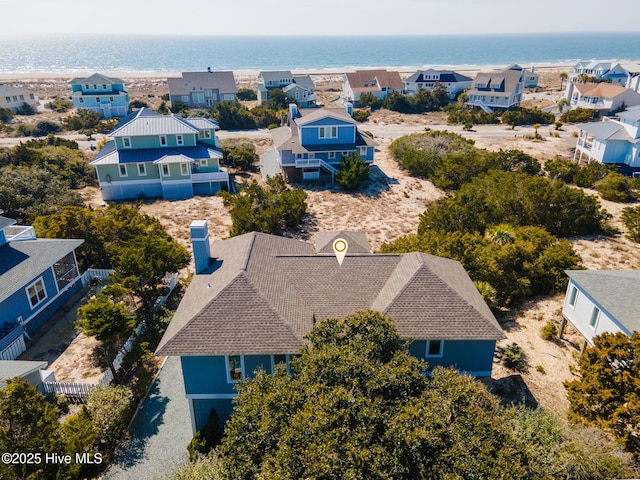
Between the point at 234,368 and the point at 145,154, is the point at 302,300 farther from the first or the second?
the point at 145,154

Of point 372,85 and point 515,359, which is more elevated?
point 372,85

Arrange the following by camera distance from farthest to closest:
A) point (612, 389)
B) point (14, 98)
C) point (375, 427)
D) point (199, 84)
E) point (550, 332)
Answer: point (199, 84) < point (14, 98) < point (550, 332) < point (612, 389) < point (375, 427)

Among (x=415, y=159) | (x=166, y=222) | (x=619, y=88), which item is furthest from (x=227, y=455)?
(x=619, y=88)

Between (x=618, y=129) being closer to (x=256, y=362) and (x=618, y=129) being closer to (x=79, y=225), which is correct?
(x=256, y=362)

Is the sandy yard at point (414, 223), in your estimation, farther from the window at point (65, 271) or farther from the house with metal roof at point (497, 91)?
the house with metal roof at point (497, 91)

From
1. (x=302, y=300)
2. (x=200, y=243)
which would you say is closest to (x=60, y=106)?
(x=200, y=243)

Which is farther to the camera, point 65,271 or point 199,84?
point 199,84

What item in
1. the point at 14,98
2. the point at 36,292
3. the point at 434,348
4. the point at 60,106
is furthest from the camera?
the point at 60,106

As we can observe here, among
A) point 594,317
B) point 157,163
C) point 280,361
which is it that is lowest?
point 594,317
